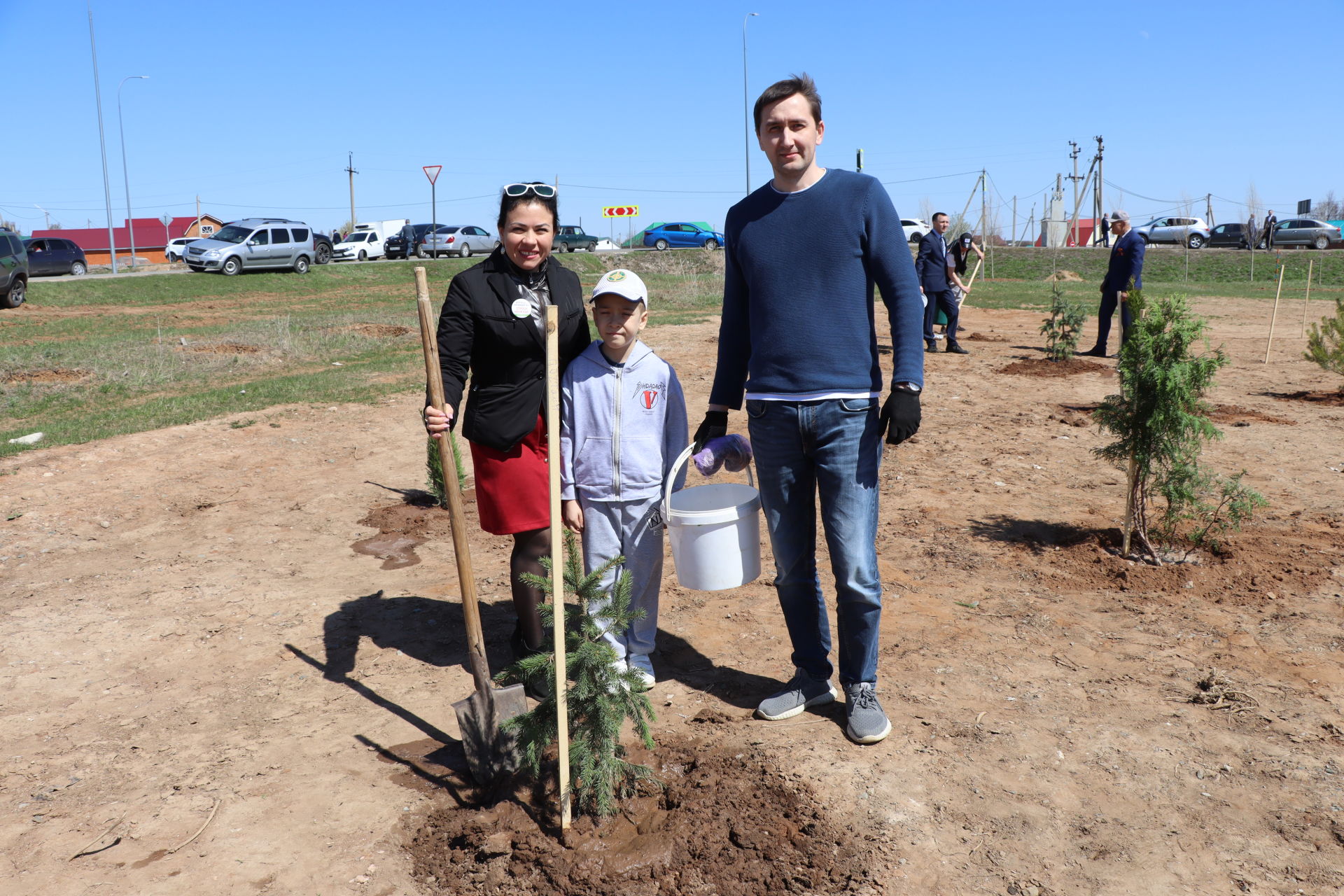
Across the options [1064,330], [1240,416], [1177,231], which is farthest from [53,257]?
[1177,231]

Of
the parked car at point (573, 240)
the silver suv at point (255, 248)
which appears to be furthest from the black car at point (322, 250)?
the parked car at point (573, 240)

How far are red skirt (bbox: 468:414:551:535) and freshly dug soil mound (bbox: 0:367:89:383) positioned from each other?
9.34 meters

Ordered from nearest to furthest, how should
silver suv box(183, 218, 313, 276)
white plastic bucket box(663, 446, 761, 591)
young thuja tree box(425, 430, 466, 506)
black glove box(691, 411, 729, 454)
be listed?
white plastic bucket box(663, 446, 761, 591) → black glove box(691, 411, 729, 454) → young thuja tree box(425, 430, 466, 506) → silver suv box(183, 218, 313, 276)

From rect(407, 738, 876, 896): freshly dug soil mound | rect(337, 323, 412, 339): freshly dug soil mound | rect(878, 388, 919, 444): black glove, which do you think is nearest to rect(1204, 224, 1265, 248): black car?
rect(337, 323, 412, 339): freshly dug soil mound

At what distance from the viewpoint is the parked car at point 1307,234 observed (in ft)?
120

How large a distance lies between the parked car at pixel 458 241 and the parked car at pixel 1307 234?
2926 cm

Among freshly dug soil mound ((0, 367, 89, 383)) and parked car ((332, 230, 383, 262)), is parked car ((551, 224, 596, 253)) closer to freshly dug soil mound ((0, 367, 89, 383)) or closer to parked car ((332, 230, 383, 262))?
parked car ((332, 230, 383, 262))

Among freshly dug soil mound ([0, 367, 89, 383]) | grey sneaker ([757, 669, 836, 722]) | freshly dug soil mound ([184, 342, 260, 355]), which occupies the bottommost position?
grey sneaker ([757, 669, 836, 722])

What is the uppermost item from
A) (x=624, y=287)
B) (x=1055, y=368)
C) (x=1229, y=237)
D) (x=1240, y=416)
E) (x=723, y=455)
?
(x=1229, y=237)

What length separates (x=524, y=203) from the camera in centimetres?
314

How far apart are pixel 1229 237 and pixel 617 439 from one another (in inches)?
1629

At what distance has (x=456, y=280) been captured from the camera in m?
3.26

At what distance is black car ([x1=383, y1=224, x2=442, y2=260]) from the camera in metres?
33.4

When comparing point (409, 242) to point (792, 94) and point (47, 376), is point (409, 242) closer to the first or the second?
point (47, 376)
